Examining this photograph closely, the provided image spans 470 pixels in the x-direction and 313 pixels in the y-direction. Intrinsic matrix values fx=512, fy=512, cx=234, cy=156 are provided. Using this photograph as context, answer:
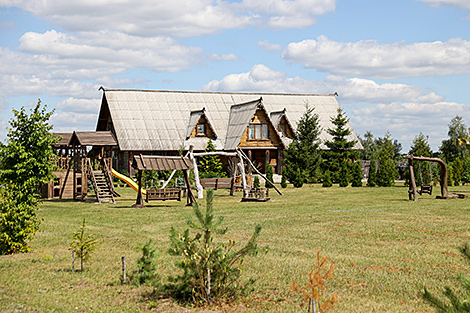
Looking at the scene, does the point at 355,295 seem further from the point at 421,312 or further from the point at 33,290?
the point at 33,290

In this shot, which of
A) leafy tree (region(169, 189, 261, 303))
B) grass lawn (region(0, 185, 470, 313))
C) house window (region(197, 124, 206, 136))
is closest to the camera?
leafy tree (region(169, 189, 261, 303))

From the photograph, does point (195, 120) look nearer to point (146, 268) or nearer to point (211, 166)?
point (211, 166)

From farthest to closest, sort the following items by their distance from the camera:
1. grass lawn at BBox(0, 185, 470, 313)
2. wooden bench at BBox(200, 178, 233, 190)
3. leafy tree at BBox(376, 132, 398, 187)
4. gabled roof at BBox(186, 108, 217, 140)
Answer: gabled roof at BBox(186, 108, 217, 140) < leafy tree at BBox(376, 132, 398, 187) < wooden bench at BBox(200, 178, 233, 190) < grass lawn at BBox(0, 185, 470, 313)

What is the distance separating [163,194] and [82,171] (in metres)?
6.29

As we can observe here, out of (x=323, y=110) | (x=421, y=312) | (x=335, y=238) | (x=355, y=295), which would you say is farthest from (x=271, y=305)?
(x=323, y=110)

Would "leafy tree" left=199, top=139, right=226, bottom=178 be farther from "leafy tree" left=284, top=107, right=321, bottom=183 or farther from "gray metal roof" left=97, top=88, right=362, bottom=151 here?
"leafy tree" left=284, top=107, right=321, bottom=183

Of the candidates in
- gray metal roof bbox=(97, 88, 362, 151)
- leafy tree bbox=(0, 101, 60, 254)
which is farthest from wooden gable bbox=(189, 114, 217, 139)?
leafy tree bbox=(0, 101, 60, 254)

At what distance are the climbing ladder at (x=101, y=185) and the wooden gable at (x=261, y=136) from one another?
16.9 metres

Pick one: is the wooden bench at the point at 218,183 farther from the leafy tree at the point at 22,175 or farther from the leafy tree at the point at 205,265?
the leafy tree at the point at 205,265

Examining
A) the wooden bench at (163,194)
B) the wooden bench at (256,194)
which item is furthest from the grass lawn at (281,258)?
the wooden bench at (256,194)

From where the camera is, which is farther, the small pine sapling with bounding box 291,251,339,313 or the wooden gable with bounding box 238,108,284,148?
the wooden gable with bounding box 238,108,284,148

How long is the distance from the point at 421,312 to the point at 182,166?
61.5ft

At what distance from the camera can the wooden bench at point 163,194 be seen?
2519 cm

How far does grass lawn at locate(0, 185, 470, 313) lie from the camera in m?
8.61
